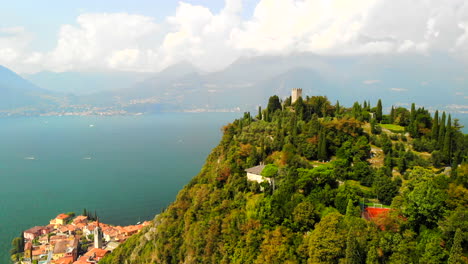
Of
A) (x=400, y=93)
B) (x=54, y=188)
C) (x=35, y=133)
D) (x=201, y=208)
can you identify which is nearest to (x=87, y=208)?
(x=54, y=188)

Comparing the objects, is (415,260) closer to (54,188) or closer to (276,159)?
(276,159)

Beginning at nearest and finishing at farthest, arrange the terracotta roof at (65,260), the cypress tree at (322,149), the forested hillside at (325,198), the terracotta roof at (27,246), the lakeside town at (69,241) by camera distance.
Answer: the forested hillside at (325,198) < the cypress tree at (322,149) < the terracotta roof at (65,260) < the lakeside town at (69,241) < the terracotta roof at (27,246)

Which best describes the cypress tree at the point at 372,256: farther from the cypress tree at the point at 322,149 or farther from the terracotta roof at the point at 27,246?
the terracotta roof at the point at 27,246

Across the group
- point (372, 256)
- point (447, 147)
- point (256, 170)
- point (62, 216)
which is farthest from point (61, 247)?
point (447, 147)

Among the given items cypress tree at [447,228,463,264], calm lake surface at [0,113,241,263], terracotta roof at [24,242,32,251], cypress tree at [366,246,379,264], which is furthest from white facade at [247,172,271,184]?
A: terracotta roof at [24,242,32,251]

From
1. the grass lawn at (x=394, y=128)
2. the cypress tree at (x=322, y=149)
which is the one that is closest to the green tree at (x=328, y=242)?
the cypress tree at (x=322, y=149)

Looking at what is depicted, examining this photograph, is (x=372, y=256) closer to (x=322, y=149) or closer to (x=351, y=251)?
(x=351, y=251)
